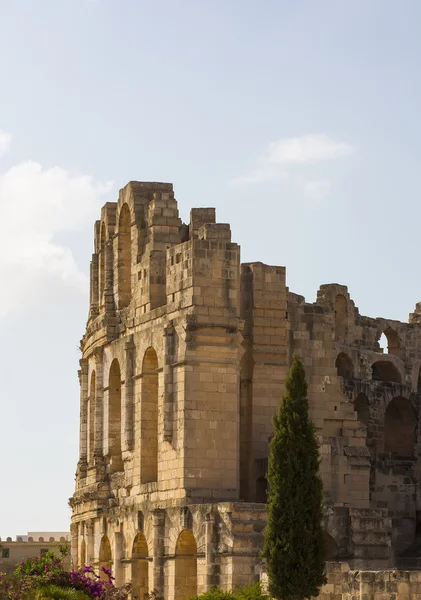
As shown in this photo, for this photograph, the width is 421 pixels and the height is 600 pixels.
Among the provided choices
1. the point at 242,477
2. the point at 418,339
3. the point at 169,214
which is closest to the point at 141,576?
the point at 242,477

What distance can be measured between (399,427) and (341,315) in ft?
14.2

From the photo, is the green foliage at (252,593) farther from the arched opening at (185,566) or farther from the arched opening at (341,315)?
the arched opening at (341,315)

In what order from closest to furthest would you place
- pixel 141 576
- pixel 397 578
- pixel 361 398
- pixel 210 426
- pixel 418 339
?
pixel 397 578 < pixel 210 426 < pixel 141 576 < pixel 361 398 < pixel 418 339

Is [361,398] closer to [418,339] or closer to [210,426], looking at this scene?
[418,339]

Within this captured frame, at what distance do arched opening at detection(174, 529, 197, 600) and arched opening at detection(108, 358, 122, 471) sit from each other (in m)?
7.26

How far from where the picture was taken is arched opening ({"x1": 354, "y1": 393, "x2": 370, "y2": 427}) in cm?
5122

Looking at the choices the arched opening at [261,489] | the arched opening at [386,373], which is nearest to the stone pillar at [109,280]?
the arched opening at [261,489]

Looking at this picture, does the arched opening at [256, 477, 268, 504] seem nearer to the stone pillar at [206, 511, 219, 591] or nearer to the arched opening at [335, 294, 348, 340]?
the stone pillar at [206, 511, 219, 591]

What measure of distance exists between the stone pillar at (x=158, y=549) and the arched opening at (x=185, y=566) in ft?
2.52

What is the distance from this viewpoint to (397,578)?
32188 mm

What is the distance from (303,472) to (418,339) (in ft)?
83.0

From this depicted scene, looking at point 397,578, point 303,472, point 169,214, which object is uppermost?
point 169,214

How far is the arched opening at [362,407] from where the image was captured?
2016 inches

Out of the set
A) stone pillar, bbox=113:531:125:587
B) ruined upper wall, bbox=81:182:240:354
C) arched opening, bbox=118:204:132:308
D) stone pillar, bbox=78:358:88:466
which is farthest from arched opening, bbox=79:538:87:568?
arched opening, bbox=118:204:132:308
